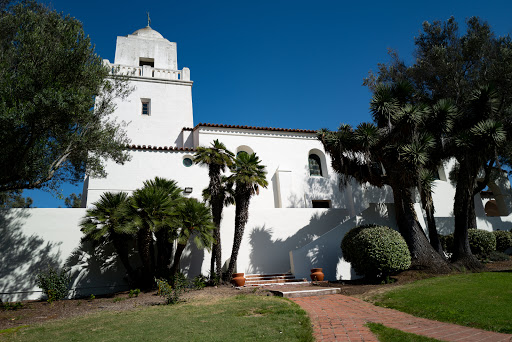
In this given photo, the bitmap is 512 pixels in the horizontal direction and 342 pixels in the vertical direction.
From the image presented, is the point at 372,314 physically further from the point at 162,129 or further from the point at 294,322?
the point at 162,129

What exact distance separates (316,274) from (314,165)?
10173mm

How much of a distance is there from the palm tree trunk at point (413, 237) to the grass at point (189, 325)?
6989 mm

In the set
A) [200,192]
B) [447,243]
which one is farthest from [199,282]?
[447,243]

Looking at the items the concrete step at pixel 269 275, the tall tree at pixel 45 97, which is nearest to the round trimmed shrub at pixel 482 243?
the concrete step at pixel 269 275

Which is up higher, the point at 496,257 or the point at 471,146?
the point at 471,146

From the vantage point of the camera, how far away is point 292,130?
23.3 meters

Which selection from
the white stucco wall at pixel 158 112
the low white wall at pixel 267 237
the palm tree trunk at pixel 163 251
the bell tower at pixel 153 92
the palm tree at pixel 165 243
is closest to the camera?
the palm tree at pixel 165 243

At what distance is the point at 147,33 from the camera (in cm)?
2756

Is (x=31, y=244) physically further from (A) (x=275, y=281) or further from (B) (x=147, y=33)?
(B) (x=147, y=33)

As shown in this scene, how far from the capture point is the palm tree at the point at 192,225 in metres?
13.6

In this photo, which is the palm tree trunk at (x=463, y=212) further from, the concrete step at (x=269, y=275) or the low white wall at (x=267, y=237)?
the concrete step at (x=269, y=275)

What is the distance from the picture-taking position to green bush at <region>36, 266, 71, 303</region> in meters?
12.9

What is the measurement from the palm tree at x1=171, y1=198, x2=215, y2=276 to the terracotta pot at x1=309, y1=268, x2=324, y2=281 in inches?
180

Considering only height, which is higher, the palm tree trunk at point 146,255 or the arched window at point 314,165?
the arched window at point 314,165
